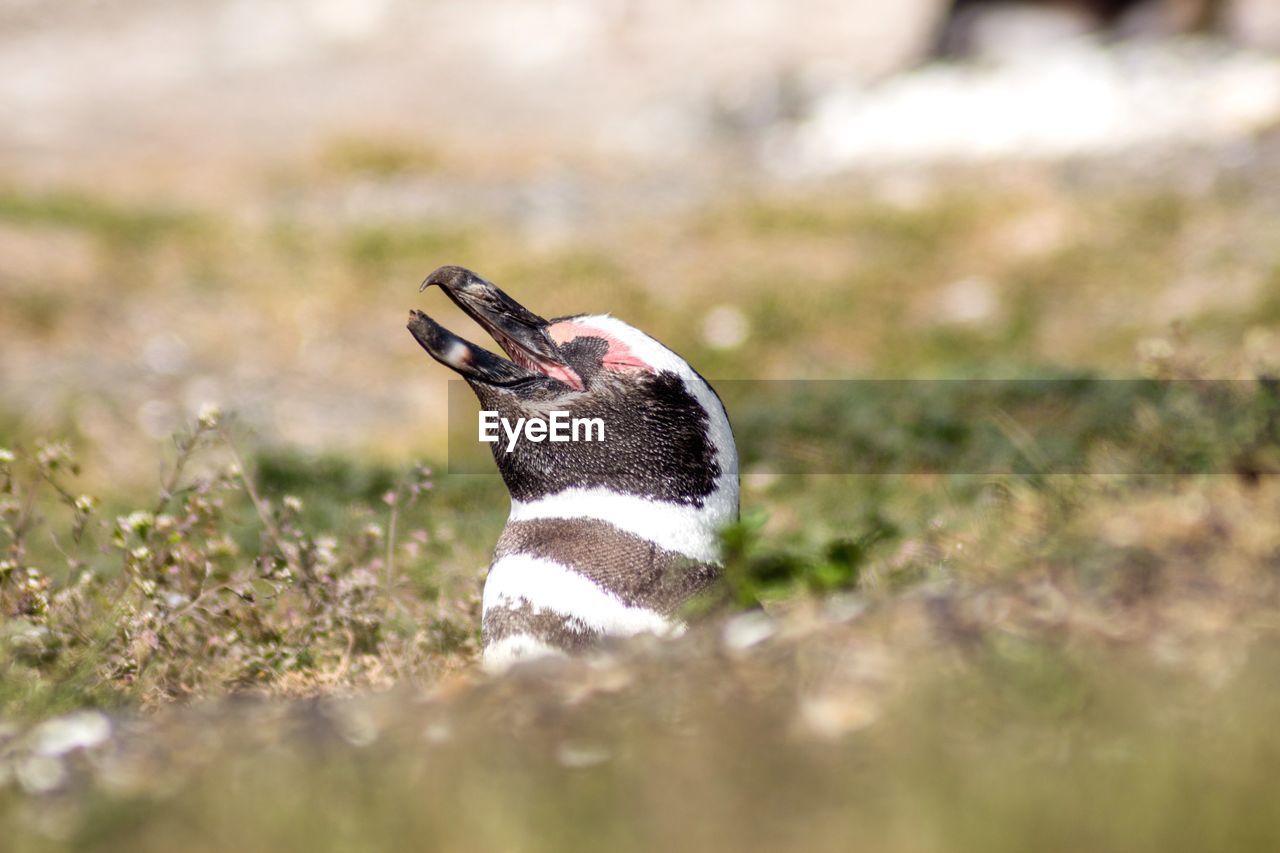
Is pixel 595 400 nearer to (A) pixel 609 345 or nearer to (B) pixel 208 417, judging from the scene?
(A) pixel 609 345

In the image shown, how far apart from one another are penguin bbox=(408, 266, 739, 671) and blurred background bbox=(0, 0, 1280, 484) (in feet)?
6.35

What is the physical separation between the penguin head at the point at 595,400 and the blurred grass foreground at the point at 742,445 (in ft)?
0.79

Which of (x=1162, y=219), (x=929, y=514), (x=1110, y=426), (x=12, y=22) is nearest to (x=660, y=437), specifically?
(x=929, y=514)

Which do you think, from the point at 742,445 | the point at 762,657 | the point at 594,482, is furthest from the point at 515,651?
the point at 742,445

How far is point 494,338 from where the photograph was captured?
3.42 metres

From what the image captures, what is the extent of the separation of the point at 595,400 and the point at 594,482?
0.65ft

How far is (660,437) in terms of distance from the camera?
11.1 ft

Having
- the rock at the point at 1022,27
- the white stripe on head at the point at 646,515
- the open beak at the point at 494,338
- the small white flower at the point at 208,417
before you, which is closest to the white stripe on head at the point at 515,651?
the white stripe on head at the point at 646,515

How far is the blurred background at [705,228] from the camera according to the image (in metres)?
10.6

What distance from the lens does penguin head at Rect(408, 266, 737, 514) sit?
336 cm

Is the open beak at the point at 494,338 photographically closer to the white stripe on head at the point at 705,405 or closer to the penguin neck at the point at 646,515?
the white stripe on head at the point at 705,405

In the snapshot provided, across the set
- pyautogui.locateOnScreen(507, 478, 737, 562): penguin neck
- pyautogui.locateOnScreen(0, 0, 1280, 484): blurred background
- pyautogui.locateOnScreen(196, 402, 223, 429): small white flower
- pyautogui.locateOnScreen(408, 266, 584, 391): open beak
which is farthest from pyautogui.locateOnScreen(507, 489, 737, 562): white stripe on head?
pyautogui.locateOnScreen(0, 0, 1280, 484): blurred background

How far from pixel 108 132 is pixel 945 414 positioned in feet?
61.5

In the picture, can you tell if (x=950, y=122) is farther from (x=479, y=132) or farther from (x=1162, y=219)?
(x=479, y=132)
